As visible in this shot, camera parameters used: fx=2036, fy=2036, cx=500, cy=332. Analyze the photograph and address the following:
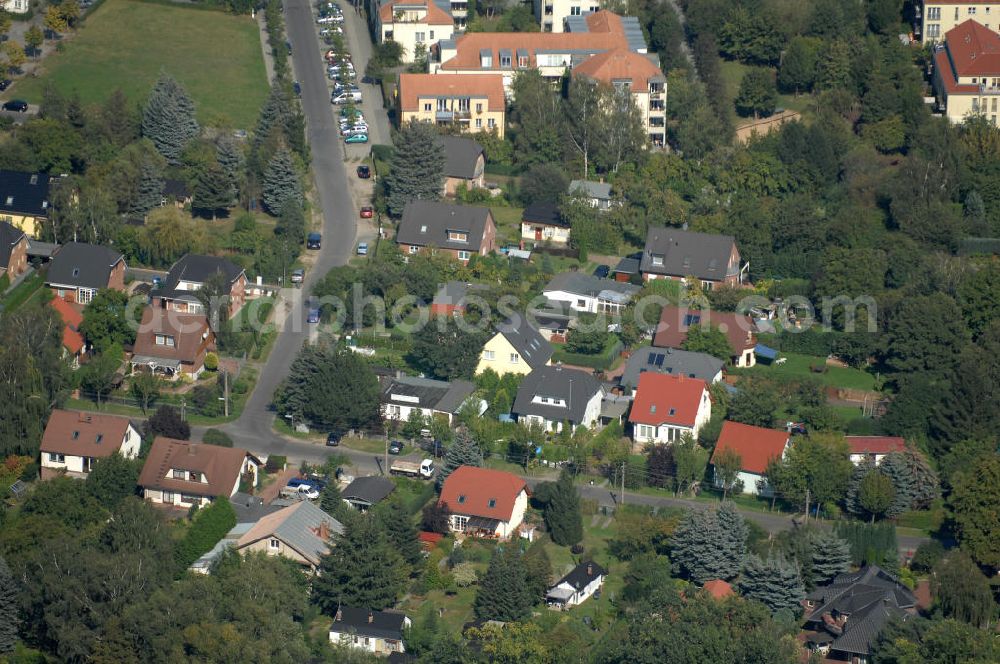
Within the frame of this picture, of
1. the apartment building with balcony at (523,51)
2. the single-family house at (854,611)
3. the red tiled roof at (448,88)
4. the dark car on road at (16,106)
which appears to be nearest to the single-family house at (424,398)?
the single-family house at (854,611)

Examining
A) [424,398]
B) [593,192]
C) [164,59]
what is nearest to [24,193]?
[164,59]

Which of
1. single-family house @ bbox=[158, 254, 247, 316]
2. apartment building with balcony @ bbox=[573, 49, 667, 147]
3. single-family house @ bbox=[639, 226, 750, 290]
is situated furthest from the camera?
apartment building with balcony @ bbox=[573, 49, 667, 147]

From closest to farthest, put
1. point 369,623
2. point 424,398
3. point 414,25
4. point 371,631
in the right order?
point 371,631, point 369,623, point 424,398, point 414,25

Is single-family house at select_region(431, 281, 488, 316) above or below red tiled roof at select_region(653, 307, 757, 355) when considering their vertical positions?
above

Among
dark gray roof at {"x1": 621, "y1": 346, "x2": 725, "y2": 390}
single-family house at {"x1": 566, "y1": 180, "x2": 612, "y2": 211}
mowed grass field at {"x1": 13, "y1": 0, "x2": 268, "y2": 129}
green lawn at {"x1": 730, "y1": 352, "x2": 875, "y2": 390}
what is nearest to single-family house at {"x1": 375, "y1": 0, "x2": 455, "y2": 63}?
mowed grass field at {"x1": 13, "y1": 0, "x2": 268, "y2": 129}

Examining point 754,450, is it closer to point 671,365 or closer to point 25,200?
point 671,365

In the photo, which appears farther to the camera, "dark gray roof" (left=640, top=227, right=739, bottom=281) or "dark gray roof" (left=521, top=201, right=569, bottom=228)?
"dark gray roof" (left=521, top=201, right=569, bottom=228)

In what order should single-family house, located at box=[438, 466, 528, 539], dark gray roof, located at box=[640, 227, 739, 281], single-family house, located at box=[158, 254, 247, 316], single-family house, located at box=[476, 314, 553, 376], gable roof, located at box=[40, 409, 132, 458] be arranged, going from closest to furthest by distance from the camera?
single-family house, located at box=[438, 466, 528, 539] < gable roof, located at box=[40, 409, 132, 458] < single-family house, located at box=[476, 314, 553, 376] < single-family house, located at box=[158, 254, 247, 316] < dark gray roof, located at box=[640, 227, 739, 281]

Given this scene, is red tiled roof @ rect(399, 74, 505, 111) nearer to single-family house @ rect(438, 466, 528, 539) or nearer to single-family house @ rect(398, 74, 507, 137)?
single-family house @ rect(398, 74, 507, 137)
